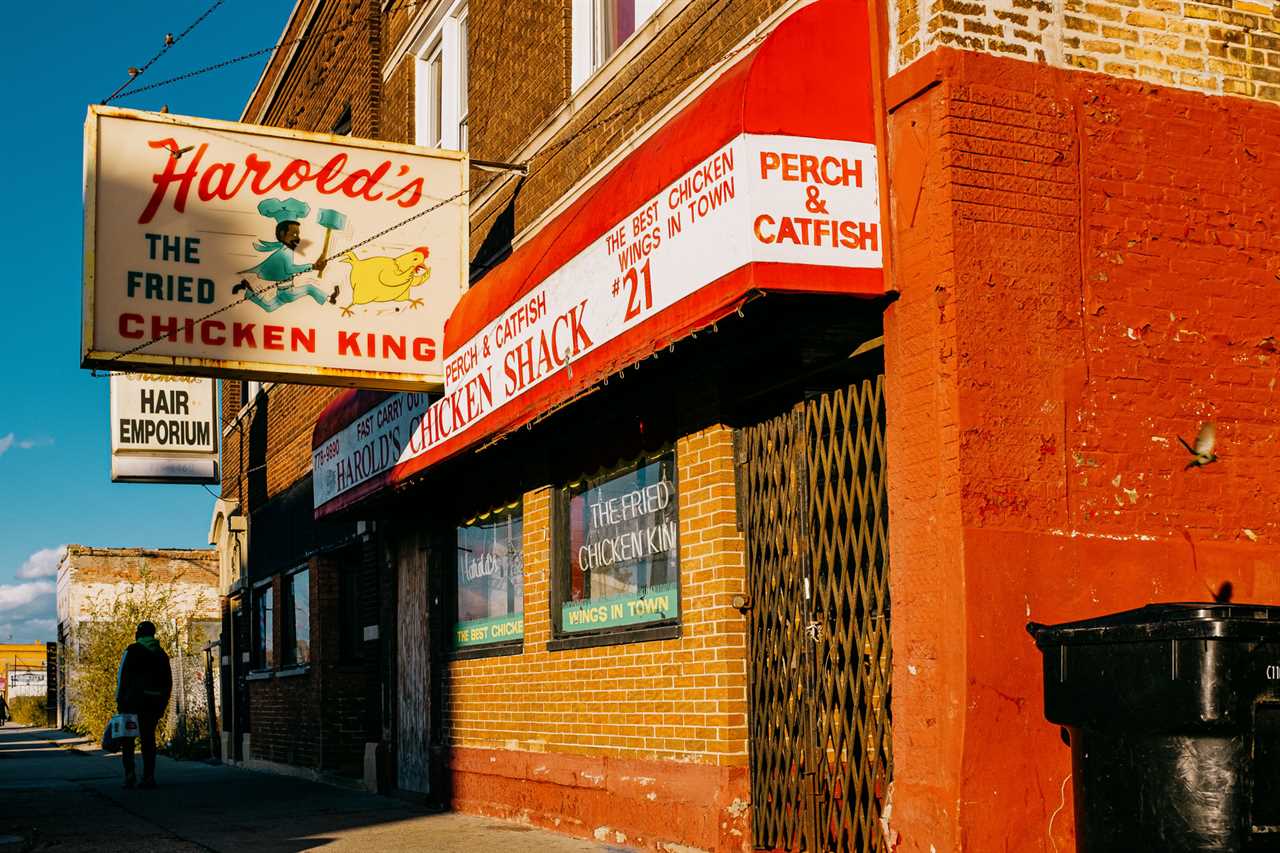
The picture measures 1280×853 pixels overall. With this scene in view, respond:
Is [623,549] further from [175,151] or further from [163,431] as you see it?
[163,431]

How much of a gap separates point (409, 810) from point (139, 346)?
492 cm

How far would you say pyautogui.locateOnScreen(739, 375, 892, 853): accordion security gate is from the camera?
300 inches

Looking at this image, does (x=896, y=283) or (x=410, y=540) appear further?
(x=410, y=540)

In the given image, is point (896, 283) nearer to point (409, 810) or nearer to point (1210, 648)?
point (1210, 648)

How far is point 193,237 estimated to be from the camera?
11.1 metres

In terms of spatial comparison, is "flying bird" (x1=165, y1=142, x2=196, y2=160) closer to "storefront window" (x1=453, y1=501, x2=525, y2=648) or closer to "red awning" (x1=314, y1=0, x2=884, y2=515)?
"red awning" (x1=314, y1=0, x2=884, y2=515)

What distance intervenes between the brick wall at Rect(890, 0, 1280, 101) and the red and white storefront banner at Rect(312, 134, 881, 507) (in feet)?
2.17

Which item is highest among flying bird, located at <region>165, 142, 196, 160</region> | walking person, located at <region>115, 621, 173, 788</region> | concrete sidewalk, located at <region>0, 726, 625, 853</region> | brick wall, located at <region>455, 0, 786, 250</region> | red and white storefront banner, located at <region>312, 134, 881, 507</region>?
brick wall, located at <region>455, 0, 786, 250</region>

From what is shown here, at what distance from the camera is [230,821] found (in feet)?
41.7

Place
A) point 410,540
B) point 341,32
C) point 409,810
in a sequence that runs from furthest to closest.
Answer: point 341,32 < point 410,540 < point 409,810

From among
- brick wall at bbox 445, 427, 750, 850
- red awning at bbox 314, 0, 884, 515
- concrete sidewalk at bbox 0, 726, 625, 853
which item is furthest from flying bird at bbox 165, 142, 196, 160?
concrete sidewalk at bbox 0, 726, 625, 853

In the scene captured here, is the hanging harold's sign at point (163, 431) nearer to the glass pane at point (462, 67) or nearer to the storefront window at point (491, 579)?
the glass pane at point (462, 67)

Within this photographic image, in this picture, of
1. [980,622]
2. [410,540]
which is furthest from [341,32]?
[980,622]

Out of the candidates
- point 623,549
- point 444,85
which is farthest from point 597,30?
point 444,85
